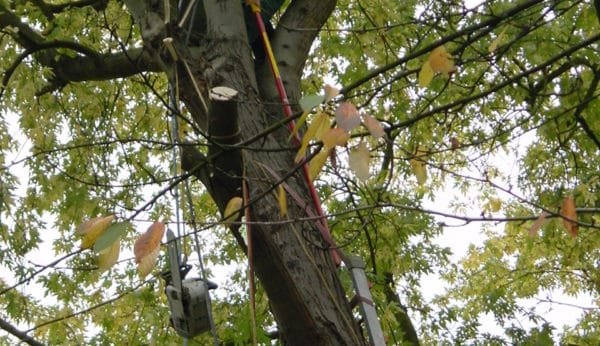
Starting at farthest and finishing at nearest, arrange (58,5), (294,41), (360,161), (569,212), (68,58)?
1. (58,5)
2. (68,58)
3. (294,41)
4. (569,212)
5. (360,161)

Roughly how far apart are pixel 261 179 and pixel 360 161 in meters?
1.03

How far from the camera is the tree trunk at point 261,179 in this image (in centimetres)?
282

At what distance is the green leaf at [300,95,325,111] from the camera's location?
151 cm

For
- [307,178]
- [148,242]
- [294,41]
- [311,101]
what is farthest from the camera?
[294,41]

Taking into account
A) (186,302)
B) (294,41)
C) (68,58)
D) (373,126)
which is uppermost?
(68,58)

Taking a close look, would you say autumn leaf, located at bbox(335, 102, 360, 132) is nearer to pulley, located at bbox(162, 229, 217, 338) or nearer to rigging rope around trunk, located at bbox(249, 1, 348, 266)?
rigging rope around trunk, located at bbox(249, 1, 348, 266)

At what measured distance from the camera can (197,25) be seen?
4102mm

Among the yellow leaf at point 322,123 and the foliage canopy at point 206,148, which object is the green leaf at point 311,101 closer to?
the yellow leaf at point 322,123

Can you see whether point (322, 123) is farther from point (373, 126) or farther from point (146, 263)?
point (146, 263)

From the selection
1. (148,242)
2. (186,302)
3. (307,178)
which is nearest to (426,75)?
(148,242)

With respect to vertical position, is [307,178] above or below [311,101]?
above

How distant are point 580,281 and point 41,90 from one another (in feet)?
21.7

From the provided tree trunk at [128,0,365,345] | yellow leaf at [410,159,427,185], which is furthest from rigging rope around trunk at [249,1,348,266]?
yellow leaf at [410,159,427,185]

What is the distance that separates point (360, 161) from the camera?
5.41 ft
